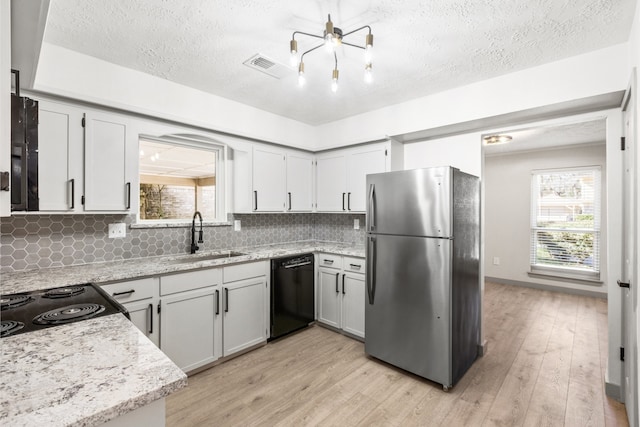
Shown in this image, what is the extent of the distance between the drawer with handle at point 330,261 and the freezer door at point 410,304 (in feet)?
1.93

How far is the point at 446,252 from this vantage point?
2305 millimetres

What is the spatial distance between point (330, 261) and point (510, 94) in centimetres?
231

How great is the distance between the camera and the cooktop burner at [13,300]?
→ 4.77 feet

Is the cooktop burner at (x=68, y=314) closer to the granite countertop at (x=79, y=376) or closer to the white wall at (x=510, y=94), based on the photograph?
the granite countertop at (x=79, y=376)

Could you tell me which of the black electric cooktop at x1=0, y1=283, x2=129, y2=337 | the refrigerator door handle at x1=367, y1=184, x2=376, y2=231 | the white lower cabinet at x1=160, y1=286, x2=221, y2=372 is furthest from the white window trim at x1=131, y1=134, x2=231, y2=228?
the refrigerator door handle at x1=367, y1=184, x2=376, y2=231

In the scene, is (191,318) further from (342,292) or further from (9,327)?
(342,292)

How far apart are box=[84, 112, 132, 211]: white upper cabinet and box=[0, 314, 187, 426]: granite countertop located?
1365 millimetres

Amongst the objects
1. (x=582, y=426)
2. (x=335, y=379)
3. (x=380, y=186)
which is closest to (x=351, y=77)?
(x=380, y=186)

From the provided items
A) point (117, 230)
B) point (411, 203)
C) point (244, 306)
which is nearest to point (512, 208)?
point (411, 203)

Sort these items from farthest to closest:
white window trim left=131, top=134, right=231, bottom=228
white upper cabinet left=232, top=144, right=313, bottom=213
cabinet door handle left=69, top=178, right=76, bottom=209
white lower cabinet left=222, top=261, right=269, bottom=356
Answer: white upper cabinet left=232, top=144, right=313, bottom=213 → white window trim left=131, top=134, right=231, bottom=228 → white lower cabinet left=222, top=261, right=269, bottom=356 → cabinet door handle left=69, top=178, right=76, bottom=209

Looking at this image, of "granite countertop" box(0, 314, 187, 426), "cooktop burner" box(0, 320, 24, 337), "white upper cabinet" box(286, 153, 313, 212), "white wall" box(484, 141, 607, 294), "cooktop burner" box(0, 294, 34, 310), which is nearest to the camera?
"granite countertop" box(0, 314, 187, 426)

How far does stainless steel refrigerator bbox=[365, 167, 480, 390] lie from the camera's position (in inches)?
91.4

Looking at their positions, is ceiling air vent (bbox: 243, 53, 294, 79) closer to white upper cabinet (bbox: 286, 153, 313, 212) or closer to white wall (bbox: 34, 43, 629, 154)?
white wall (bbox: 34, 43, 629, 154)

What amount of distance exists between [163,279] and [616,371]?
136 inches
